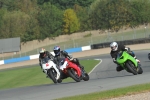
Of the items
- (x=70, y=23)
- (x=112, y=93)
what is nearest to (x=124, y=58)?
(x=112, y=93)

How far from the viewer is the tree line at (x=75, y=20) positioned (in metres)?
80.9

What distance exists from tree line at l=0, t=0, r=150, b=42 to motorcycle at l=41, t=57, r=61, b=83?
6249cm

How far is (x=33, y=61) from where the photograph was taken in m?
57.4

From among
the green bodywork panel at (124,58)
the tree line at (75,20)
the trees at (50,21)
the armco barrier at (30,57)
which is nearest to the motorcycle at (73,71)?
the green bodywork panel at (124,58)

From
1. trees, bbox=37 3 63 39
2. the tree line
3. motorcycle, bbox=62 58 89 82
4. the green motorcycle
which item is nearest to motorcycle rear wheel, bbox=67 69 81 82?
motorcycle, bbox=62 58 89 82

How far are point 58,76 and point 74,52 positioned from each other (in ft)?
134

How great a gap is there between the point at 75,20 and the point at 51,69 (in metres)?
71.3

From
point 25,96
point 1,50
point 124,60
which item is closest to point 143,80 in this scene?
point 124,60

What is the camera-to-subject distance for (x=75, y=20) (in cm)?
8856

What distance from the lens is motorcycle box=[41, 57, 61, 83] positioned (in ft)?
57.4

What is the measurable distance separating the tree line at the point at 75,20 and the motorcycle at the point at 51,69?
205ft

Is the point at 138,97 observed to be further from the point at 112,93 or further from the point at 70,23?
the point at 70,23

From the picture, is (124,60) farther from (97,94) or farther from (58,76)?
(97,94)

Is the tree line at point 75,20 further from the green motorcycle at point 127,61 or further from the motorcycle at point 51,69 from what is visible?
the green motorcycle at point 127,61
